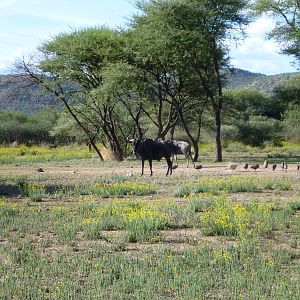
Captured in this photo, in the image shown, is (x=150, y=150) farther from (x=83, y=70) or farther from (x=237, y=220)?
(x=83, y=70)

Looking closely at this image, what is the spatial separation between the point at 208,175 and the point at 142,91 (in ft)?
51.9

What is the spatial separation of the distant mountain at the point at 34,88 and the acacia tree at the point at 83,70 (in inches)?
58.2

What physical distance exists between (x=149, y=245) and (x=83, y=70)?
31.3 metres

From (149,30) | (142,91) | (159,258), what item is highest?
(149,30)

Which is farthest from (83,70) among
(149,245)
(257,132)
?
(149,245)

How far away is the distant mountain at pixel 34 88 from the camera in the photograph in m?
42.2

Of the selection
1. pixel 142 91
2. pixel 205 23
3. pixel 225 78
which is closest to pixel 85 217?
pixel 205 23

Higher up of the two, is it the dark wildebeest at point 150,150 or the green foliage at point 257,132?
the green foliage at point 257,132

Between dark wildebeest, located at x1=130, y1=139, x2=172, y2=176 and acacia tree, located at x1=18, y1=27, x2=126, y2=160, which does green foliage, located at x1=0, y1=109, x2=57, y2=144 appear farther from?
dark wildebeest, located at x1=130, y1=139, x2=172, y2=176

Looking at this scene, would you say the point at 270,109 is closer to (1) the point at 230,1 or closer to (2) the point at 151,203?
(1) the point at 230,1

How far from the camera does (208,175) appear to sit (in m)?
25.3

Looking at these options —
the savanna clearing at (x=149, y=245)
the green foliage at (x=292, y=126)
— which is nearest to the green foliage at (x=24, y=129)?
the green foliage at (x=292, y=126)

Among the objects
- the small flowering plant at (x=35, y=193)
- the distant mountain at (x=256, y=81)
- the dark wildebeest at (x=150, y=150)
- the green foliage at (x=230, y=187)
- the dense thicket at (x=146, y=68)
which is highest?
the distant mountain at (x=256, y=81)

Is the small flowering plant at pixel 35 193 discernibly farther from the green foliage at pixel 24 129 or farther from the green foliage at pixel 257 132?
the green foliage at pixel 24 129
